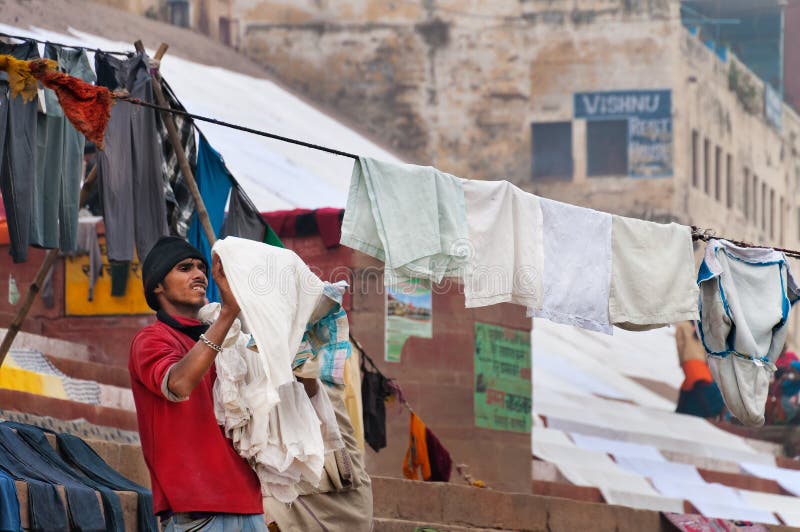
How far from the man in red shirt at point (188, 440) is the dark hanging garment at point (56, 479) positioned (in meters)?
1.22

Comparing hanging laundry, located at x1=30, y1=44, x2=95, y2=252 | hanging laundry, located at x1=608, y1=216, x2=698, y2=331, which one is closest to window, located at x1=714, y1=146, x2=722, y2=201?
hanging laundry, located at x1=608, y1=216, x2=698, y2=331

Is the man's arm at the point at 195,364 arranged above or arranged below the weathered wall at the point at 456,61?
below

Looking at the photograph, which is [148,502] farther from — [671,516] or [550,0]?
[550,0]

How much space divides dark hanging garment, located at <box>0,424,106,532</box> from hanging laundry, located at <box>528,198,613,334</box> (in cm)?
225

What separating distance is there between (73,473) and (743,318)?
3.31 m

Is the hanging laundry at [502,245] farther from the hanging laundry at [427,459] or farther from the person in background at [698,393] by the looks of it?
the person in background at [698,393]

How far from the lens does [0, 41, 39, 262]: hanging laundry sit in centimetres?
786

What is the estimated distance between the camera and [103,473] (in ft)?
24.5

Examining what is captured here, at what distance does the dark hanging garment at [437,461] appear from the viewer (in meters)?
11.0

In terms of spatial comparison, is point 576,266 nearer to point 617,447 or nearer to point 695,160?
point 617,447

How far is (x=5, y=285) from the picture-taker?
1271 cm

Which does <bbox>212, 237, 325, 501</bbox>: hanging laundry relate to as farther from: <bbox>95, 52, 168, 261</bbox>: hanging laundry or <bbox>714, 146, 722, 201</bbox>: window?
<bbox>714, 146, 722, 201</bbox>: window

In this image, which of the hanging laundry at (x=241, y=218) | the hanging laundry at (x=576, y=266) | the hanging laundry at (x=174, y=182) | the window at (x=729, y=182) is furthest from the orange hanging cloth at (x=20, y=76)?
the window at (x=729, y=182)

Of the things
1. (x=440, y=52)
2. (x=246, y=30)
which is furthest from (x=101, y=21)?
(x=440, y=52)
